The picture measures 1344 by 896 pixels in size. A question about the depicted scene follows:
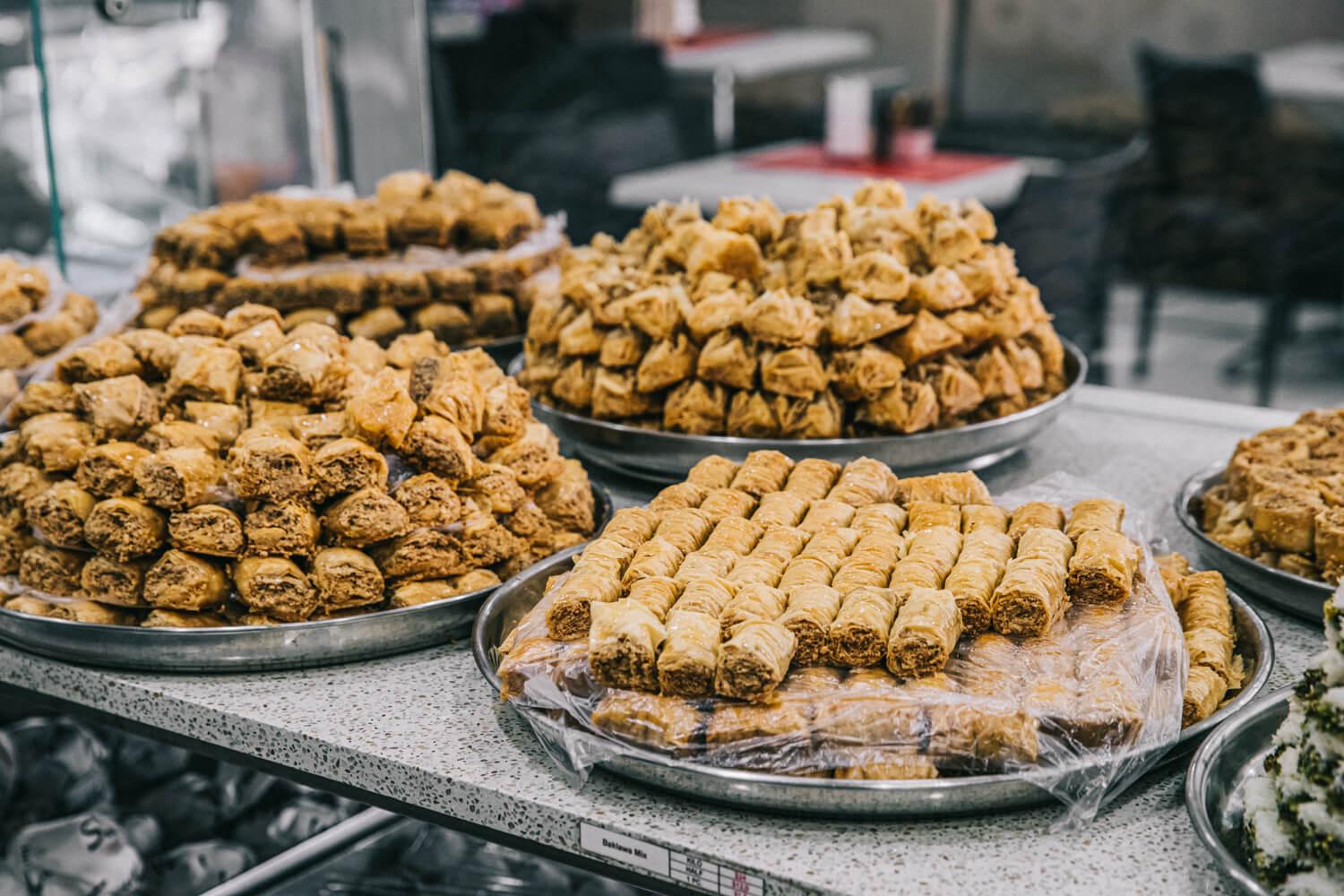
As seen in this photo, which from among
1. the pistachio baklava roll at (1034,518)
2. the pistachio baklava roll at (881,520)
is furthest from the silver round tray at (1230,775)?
the pistachio baklava roll at (881,520)

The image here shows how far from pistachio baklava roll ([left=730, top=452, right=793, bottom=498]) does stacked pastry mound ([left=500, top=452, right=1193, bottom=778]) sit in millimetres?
139

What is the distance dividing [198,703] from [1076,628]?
957 mm

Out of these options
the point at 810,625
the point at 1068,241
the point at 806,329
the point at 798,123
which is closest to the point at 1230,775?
the point at 810,625

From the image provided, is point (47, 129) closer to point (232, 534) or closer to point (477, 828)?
point (232, 534)

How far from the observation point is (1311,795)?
3.70 feet

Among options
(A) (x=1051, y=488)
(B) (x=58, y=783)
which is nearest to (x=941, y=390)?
(A) (x=1051, y=488)

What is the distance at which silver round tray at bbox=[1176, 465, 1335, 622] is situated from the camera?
1.65 meters

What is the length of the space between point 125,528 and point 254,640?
0.19m

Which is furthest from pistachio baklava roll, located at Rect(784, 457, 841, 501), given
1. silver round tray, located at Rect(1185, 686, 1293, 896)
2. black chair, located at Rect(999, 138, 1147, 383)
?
black chair, located at Rect(999, 138, 1147, 383)

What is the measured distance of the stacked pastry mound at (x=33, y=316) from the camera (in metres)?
2.16

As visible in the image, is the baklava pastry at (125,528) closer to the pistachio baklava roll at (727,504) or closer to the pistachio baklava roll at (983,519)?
the pistachio baklava roll at (727,504)

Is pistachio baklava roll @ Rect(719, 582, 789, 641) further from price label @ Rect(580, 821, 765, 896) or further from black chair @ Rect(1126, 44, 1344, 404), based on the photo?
black chair @ Rect(1126, 44, 1344, 404)

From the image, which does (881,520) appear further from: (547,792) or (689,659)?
(547,792)

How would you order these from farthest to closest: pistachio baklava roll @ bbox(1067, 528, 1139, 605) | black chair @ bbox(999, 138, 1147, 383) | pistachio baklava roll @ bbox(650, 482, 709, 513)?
black chair @ bbox(999, 138, 1147, 383)
pistachio baklava roll @ bbox(650, 482, 709, 513)
pistachio baklava roll @ bbox(1067, 528, 1139, 605)
